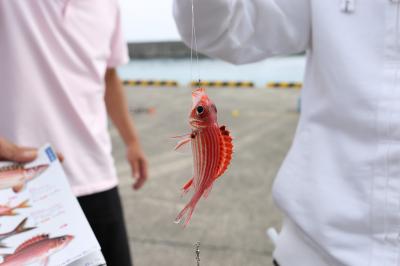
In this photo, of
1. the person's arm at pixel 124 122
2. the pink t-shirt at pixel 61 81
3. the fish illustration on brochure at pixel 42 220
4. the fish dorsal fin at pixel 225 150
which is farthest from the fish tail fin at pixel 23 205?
the person's arm at pixel 124 122

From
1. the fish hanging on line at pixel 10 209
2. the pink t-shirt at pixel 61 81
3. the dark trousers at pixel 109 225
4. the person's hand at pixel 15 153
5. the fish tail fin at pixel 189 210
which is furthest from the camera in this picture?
the dark trousers at pixel 109 225

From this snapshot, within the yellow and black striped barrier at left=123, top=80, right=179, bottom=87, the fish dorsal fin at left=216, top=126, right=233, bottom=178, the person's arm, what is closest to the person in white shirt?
the fish dorsal fin at left=216, top=126, right=233, bottom=178

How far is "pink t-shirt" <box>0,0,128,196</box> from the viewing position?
3.85 feet

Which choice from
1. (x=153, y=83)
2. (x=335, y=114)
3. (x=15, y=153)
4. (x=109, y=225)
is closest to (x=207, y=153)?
(x=335, y=114)

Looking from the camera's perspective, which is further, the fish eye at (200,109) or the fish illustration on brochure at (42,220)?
→ the fish illustration on brochure at (42,220)

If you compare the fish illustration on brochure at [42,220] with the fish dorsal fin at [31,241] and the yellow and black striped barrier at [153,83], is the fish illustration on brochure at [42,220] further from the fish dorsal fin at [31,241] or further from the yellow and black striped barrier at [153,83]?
the yellow and black striped barrier at [153,83]

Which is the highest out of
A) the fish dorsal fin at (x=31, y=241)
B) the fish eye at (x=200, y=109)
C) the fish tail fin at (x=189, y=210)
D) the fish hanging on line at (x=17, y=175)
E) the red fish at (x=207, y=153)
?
the fish eye at (x=200, y=109)

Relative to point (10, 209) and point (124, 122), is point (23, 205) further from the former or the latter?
point (124, 122)

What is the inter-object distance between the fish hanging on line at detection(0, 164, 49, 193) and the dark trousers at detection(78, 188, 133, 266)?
1.17 feet

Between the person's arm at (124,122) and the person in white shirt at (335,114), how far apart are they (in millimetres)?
793

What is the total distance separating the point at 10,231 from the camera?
858mm

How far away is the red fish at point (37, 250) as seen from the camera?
779mm

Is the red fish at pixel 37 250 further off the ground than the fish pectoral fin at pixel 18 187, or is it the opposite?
the fish pectoral fin at pixel 18 187

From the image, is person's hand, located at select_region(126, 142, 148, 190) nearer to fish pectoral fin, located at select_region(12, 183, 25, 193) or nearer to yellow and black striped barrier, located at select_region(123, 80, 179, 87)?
fish pectoral fin, located at select_region(12, 183, 25, 193)
